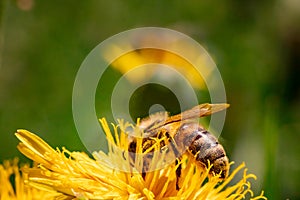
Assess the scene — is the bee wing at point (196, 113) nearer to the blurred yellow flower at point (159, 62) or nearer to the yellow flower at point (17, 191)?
the yellow flower at point (17, 191)

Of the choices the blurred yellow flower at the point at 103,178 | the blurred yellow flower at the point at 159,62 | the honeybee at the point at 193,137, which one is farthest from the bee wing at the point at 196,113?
the blurred yellow flower at the point at 159,62

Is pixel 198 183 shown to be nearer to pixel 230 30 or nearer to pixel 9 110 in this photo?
pixel 9 110

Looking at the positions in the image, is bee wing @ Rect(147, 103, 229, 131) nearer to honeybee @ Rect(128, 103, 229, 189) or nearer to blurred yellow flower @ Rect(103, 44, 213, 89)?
honeybee @ Rect(128, 103, 229, 189)

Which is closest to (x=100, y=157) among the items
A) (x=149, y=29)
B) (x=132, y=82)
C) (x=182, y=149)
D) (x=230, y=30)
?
(x=182, y=149)

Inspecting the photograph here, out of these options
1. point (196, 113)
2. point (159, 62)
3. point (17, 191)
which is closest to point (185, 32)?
point (159, 62)

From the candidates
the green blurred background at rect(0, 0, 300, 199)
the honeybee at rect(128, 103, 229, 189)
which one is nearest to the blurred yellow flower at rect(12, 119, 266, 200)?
the honeybee at rect(128, 103, 229, 189)
